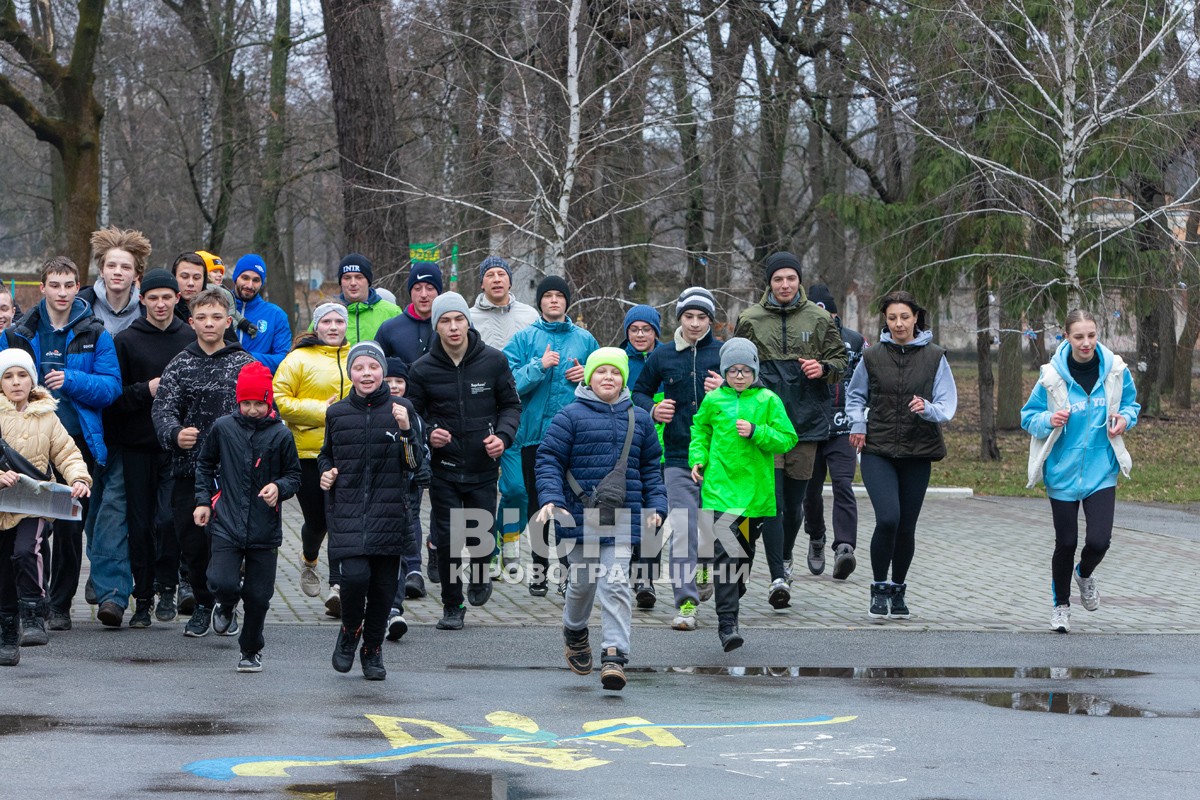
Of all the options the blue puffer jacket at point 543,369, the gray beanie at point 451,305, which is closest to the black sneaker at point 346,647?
the gray beanie at point 451,305

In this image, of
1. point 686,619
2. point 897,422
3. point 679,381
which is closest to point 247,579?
point 686,619

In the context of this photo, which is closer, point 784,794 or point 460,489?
point 784,794

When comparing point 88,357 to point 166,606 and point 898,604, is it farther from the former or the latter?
point 898,604

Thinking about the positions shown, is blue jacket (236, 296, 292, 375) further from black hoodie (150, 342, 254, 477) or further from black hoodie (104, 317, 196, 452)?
black hoodie (150, 342, 254, 477)

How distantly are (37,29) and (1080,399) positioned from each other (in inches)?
843

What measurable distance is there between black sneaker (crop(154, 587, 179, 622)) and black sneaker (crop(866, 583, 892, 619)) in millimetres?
4359

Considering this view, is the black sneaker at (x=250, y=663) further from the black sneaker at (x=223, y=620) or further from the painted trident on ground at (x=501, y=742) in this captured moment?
the painted trident on ground at (x=501, y=742)

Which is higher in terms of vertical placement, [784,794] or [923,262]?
[923,262]

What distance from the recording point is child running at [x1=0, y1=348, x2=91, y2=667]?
8.17 m

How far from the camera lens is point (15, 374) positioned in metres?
8.36

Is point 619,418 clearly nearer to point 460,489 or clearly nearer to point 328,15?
point 460,489

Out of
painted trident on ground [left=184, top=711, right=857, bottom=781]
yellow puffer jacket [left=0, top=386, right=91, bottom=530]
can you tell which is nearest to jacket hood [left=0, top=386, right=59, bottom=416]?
yellow puffer jacket [left=0, top=386, right=91, bottom=530]

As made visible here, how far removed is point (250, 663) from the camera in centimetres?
801

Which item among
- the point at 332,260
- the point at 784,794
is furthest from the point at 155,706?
the point at 332,260
